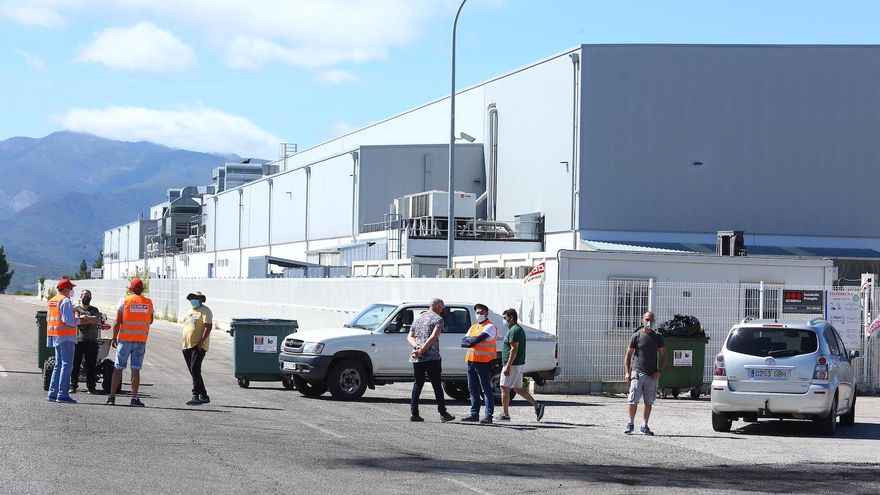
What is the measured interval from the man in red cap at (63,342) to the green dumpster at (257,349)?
15.4ft

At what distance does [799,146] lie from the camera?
169ft

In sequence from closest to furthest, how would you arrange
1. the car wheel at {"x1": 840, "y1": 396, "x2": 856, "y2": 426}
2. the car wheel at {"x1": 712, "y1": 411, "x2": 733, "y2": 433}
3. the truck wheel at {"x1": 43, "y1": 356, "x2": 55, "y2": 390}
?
the car wheel at {"x1": 712, "y1": 411, "x2": 733, "y2": 433}
the car wheel at {"x1": 840, "y1": 396, "x2": 856, "y2": 426}
the truck wheel at {"x1": 43, "y1": 356, "x2": 55, "y2": 390}

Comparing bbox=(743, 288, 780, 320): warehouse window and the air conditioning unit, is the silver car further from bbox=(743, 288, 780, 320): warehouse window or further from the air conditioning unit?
the air conditioning unit

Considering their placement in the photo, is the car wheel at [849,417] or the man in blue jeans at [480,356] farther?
the car wheel at [849,417]

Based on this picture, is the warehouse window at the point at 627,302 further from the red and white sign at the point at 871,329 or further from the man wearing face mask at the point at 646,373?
the man wearing face mask at the point at 646,373

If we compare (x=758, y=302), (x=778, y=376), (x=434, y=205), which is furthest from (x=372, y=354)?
(x=434, y=205)

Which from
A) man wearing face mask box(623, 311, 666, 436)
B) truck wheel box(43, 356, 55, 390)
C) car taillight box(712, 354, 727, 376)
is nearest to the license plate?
car taillight box(712, 354, 727, 376)

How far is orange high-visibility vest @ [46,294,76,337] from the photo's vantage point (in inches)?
730

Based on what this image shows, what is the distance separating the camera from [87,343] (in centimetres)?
2012

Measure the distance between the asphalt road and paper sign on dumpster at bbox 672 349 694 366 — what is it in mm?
1752

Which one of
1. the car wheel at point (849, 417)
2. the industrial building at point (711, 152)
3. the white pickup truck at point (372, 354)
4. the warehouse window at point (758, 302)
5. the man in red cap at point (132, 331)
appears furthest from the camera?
the industrial building at point (711, 152)

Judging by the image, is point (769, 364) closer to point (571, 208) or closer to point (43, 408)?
point (43, 408)

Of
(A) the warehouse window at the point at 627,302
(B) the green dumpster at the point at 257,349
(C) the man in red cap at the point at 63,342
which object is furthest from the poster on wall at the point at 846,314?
(C) the man in red cap at the point at 63,342

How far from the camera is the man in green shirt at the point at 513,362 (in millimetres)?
18344
